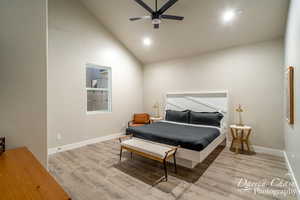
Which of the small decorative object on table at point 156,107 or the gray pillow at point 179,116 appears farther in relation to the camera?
the small decorative object on table at point 156,107

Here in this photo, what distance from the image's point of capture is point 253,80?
12.1 ft

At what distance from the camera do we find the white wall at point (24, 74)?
5.19ft

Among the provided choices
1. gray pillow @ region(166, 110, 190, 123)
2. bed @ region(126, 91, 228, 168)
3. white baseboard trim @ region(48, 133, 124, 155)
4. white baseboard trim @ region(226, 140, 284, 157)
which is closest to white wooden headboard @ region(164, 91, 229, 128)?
bed @ region(126, 91, 228, 168)

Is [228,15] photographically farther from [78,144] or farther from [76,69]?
[78,144]

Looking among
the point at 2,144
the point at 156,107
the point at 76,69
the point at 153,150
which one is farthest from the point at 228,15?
the point at 2,144

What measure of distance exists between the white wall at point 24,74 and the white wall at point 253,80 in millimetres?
3999

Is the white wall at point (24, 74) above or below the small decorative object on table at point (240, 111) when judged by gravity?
above

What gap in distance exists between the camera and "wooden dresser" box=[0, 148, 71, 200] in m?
0.80

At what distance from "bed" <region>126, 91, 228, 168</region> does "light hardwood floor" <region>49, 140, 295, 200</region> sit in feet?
1.11

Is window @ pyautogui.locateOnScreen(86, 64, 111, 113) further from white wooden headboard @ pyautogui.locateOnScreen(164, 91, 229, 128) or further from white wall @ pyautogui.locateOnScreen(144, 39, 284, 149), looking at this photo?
white wall @ pyautogui.locateOnScreen(144, 39, 284, 149)

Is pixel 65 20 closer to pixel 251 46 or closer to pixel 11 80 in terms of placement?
pixel 11 80

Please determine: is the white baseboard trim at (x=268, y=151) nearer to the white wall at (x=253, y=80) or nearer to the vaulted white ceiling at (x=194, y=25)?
the white wall at (x=253, y=80)

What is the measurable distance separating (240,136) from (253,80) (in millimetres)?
1454

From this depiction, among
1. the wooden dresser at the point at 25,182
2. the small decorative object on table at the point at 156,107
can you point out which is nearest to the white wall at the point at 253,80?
the small decorative object on table at the point at 156,107
